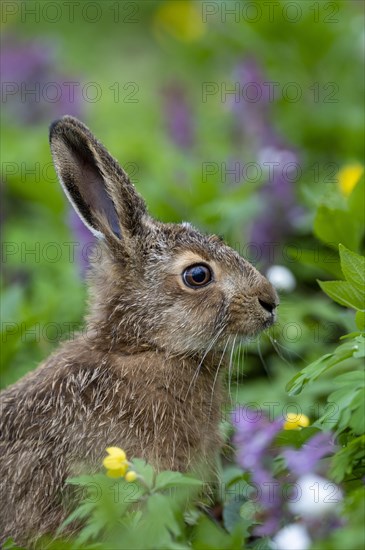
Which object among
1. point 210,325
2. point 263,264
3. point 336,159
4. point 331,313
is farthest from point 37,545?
point 336,159

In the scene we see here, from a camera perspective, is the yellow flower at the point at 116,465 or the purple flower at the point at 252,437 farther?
the purple flower at the point at 252,437

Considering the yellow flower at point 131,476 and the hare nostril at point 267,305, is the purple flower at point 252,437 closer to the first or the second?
the hare nostril at point 267,305

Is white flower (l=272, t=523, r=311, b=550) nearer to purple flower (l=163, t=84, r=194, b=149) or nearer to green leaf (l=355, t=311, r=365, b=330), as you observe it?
green leaf (l=355, t=311, r=365, b=330)

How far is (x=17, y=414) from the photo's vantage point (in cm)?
479

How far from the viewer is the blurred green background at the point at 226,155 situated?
264 inches

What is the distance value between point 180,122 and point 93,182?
228 inches

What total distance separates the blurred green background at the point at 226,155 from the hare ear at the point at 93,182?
2.82 feet

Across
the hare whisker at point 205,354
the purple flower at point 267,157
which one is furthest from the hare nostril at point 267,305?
the purple flower at point 267,157

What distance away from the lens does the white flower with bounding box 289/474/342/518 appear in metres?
4.18

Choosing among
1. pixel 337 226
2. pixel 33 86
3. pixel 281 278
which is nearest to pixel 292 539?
pixel 337 226

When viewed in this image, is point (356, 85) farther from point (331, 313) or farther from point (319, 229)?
point (319, 229)

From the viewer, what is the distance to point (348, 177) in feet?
24.6

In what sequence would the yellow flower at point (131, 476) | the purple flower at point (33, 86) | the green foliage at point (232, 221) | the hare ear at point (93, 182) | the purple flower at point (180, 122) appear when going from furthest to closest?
the purple flower at point (33, 86)
the purple flower at point (180, 122)
the hare ear at point (93, 182)
the green foliage at point (232, 221)
the yellow flower at point (131, 476)

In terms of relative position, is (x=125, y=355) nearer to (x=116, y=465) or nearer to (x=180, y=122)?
(x=116, y=465)
